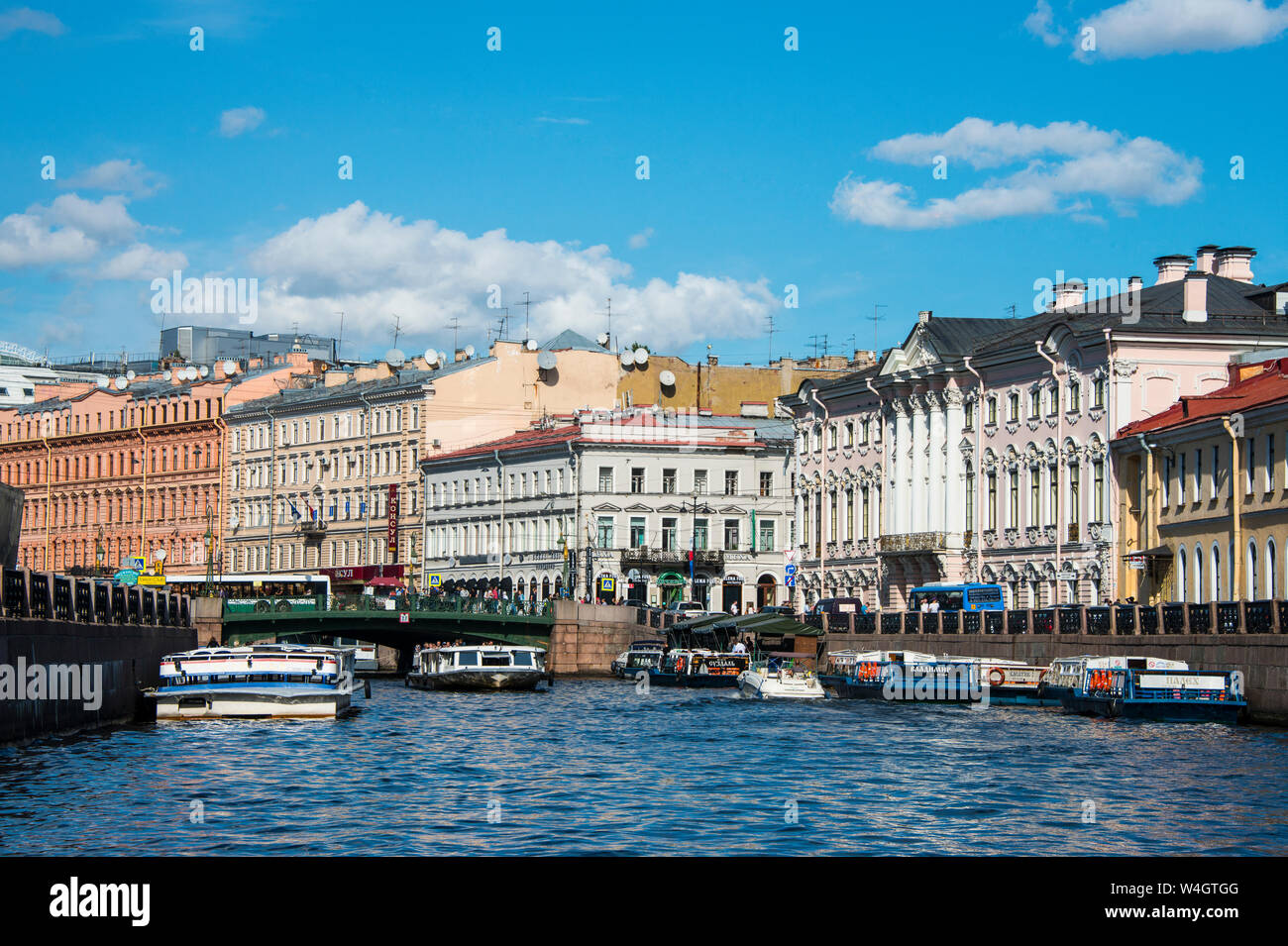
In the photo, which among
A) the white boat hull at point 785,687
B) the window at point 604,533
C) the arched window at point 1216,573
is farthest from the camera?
the window at point 604,533

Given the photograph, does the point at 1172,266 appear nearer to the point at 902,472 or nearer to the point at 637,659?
the point at 902,472

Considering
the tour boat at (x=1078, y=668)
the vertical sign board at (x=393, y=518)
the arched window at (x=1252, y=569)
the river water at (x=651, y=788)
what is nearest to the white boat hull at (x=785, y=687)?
the tour boat at (x=1078, y=668)

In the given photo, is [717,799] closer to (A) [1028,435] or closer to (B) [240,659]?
(B) [240,659]

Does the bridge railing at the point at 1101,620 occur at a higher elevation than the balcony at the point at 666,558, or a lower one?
lower

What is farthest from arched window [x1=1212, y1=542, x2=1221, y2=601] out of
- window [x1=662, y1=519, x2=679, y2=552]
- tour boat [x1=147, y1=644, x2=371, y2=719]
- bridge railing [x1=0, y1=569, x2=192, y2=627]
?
window [x1=662, y1=519, x2=679, y2=552]

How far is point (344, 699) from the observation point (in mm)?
41781

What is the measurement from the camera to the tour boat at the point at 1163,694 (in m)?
36.2

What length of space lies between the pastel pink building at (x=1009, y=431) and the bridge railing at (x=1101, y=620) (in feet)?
15.8

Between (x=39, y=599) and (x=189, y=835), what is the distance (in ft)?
38.1

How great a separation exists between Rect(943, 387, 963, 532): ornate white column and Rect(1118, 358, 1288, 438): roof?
441 inches

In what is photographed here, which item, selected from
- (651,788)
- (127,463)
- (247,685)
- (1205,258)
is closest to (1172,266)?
(1205,258)

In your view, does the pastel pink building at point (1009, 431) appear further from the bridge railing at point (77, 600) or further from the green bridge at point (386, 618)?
the bridge railing at point (77, 600)

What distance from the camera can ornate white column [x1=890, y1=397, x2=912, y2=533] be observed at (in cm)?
7019
